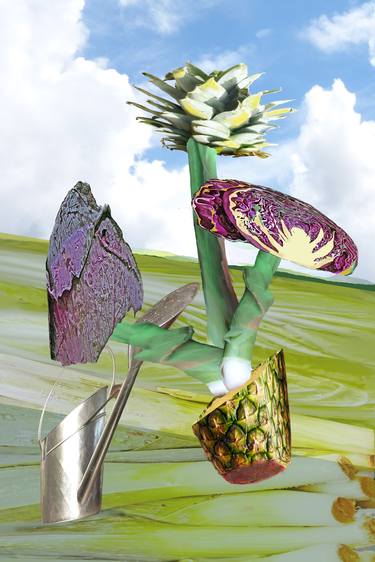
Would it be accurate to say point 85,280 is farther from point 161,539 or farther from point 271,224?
point 161,539

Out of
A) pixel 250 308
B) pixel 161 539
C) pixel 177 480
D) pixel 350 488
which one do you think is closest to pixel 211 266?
pixel 250 308

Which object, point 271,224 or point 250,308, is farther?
point 250,308

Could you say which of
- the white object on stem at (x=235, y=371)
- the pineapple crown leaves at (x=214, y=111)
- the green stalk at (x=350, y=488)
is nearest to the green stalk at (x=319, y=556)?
the green stalk at (x=350, y=488)

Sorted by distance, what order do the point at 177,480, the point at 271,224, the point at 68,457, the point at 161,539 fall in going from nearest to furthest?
the point at 271,224 → the point at 68,457 → the point at 161,539 → the point at 177,480

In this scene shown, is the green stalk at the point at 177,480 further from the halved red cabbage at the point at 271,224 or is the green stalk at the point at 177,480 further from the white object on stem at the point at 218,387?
the halved red cabbage at the point at 271,224

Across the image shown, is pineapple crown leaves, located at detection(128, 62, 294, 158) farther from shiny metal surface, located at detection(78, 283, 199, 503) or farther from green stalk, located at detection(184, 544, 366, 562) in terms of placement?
green stalk, located at detection(184, 544, 366, 562)

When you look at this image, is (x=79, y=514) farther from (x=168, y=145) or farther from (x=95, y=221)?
(x=168, y=145)

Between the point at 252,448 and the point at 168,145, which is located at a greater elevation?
the point at 168,145

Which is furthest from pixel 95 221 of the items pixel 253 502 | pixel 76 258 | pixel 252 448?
pixel 253 502
